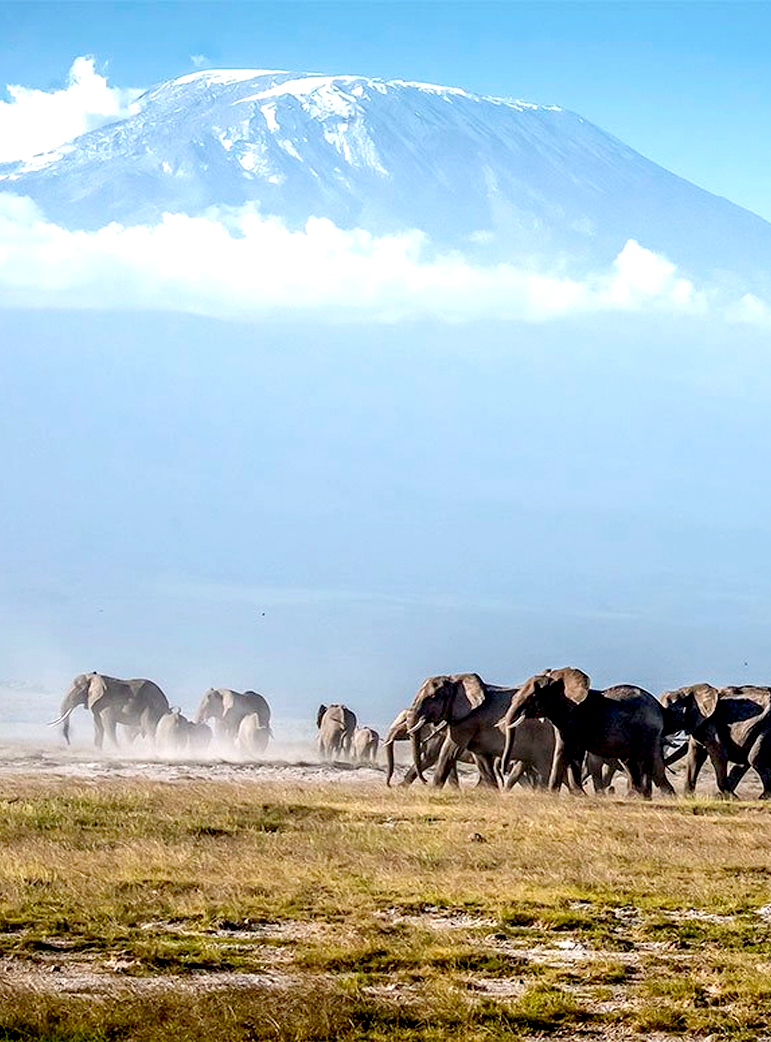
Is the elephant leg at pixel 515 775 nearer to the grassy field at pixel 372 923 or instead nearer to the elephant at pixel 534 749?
the elephant at pixel 534 749

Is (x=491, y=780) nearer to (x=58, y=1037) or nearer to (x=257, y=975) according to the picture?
(x=257, y=975)

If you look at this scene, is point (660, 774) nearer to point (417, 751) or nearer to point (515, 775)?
point (515, 775)

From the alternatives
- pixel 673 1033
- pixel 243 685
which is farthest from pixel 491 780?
pixel 243 685

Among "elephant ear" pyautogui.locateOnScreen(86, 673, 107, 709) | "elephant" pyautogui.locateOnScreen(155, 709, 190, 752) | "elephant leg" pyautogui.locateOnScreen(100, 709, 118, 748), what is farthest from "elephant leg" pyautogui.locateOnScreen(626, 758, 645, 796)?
"elephant ear" pyautogui.locateOnScreen(86, 673, 107, 709)

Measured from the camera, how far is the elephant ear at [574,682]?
37719 mm

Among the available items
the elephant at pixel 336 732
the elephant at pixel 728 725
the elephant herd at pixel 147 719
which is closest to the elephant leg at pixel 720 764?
the elephant at pixel 728 725

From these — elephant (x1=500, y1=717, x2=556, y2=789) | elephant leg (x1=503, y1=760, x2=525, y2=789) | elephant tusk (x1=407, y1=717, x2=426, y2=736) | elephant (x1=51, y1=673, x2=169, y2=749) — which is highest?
elephant (x1=51, y1=673, x2=169, y2=749)

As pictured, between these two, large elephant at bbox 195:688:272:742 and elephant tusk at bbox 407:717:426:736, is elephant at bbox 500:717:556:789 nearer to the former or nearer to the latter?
elephant tusk at bbox 407:717:426:736

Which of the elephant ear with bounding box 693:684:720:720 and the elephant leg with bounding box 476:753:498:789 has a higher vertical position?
the elephant ear with bounding box 693:684:720:720

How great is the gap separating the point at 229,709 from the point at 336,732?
9963mm

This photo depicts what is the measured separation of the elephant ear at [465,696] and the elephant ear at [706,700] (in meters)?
5.06

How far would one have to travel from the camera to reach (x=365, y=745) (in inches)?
2329

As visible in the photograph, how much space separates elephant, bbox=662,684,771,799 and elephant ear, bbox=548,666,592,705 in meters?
2.94

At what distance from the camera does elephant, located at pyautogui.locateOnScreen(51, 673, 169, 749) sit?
64.1 m
